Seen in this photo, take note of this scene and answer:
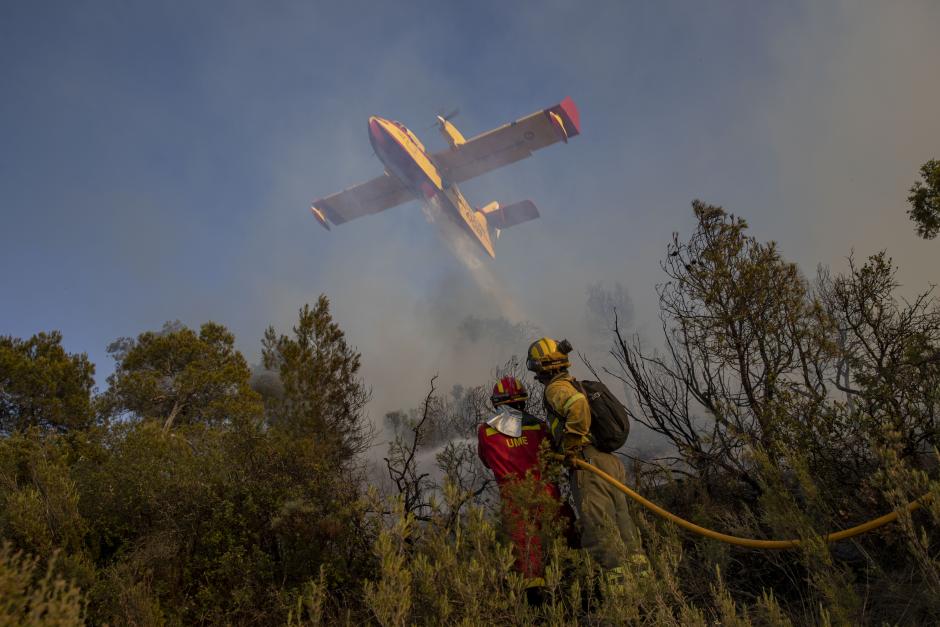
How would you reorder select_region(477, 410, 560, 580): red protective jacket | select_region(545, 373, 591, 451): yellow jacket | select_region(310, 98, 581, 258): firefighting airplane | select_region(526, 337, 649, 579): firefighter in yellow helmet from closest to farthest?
select_region(526, 337, 649, 579): firefighter in yellow helmet → select_region(545, 373, 591, 451): yellow jacket → select_region(477, 410, 560, 580): red protective jacket → select_region(310, 98, 581, 258): firefighting airplane

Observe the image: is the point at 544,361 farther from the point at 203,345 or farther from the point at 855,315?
the point at 203,345

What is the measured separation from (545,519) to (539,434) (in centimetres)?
109

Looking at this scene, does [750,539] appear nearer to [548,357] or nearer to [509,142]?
[548,357]

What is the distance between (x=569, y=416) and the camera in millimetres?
3480

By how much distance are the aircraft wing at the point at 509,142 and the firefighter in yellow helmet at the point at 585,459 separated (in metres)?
28.6

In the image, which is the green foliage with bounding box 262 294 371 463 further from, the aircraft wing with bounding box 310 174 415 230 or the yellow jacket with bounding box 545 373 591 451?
the aircraft wing with bounding box 310 174 415 230

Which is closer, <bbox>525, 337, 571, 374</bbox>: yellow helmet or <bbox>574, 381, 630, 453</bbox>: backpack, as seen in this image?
<bbox>574, 381, 630, 453</bbox>: backpack

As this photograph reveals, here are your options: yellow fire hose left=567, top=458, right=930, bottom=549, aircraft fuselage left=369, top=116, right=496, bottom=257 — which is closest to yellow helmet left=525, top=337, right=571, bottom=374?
yellow fire hose left=567, top=458, right=930, bottom=549

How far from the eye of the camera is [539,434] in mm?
3828

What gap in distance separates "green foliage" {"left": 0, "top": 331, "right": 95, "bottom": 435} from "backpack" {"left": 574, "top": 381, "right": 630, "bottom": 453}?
62.5ft

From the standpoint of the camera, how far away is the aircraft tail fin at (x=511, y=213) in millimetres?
46688

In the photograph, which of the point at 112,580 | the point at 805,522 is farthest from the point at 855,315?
the point at 112,580

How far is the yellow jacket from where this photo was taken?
346cm

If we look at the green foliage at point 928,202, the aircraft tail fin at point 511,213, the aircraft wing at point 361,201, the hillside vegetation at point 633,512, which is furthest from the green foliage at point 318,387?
the aircraft tail fin at point 511,213
